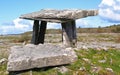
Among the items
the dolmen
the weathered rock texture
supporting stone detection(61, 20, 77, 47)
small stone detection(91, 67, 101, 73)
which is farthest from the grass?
the weathered rock texture

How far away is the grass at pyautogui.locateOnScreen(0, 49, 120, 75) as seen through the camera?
2350 cm

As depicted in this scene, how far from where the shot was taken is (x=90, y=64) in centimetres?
2508

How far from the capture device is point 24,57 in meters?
23.5

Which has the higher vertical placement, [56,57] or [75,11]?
[75,11]

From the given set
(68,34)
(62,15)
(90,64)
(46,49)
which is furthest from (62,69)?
(68,34)

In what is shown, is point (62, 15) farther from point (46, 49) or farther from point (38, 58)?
point (38, 58)

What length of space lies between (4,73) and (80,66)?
4.55m

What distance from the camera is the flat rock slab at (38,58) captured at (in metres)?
23.0

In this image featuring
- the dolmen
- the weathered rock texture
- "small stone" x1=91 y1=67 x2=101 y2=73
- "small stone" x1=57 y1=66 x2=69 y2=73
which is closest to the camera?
the dolmen

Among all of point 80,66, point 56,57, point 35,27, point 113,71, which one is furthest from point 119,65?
point 35,27

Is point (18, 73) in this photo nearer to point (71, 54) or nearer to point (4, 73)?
point (4, 73)

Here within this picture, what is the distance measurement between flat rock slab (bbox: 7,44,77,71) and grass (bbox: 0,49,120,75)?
15.9 inches

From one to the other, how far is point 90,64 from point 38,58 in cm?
366

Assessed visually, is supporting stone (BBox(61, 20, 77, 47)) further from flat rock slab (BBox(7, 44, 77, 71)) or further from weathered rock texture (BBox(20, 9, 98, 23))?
flat rock slab (BBox(7, 44, 77, 71))
